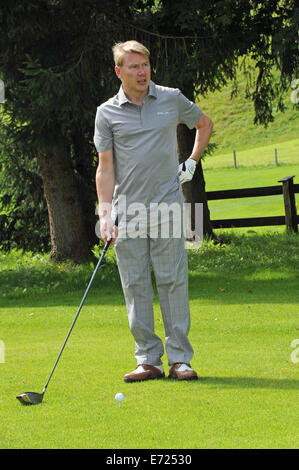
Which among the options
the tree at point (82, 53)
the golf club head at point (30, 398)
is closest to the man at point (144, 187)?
the golf club head at point (30, 398)

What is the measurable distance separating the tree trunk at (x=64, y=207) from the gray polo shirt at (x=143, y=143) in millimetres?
8010

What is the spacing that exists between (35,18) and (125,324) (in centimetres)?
545

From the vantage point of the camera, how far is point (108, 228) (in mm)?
5566

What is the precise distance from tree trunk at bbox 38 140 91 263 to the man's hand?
800 cm

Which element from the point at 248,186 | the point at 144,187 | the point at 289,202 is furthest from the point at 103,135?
the point at 248,186

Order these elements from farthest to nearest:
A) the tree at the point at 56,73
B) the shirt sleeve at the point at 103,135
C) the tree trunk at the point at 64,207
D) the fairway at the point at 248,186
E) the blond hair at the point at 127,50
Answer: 1. the fairway at the point at 248,186
2. the tree trunk at the point at 64,207
3. the tree at the point at 56,73
4. the shirt sleeve at the point at 103,135
5. the blond hair at the point at 127,50

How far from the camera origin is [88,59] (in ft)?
39.3

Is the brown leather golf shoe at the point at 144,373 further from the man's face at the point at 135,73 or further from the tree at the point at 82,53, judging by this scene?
the tree at the point at 82,53

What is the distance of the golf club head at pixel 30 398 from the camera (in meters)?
4.96

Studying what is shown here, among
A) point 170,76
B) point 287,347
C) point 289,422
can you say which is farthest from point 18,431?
point 170,76

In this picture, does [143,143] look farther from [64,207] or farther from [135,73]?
[64,207]

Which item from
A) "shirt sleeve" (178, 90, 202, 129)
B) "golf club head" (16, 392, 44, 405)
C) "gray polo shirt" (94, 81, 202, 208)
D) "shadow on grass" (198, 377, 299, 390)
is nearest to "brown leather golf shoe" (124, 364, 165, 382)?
"shadow on grass" (198, 377, 299, 390)

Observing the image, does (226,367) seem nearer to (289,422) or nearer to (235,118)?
(289,422)

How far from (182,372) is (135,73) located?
1.94 metres
